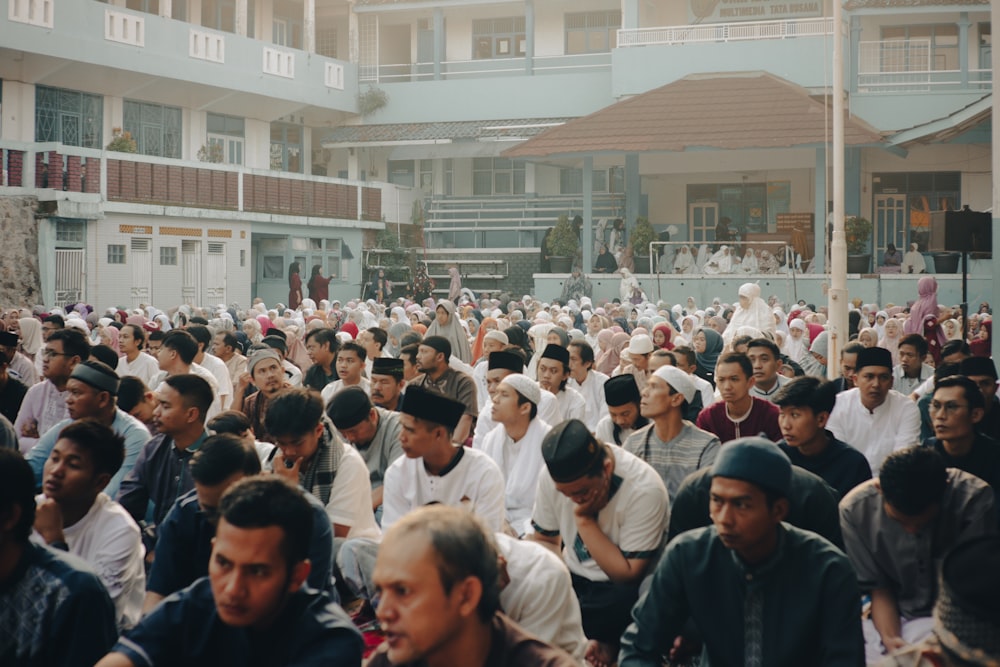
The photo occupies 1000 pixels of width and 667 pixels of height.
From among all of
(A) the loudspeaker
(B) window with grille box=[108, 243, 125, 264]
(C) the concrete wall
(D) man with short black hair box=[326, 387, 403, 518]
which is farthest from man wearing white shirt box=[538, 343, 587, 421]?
(B) window with grille box=[108, 243, 125, 264]

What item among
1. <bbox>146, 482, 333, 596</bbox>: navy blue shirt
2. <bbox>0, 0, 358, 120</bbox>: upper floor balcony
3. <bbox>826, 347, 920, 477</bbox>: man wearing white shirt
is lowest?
<bbox>146, 482, 333, 596</bbox>: navy blue shirt

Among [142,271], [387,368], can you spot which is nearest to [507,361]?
[387,368]

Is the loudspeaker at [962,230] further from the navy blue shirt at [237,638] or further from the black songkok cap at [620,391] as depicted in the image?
the navy blue shirt at [237,638]

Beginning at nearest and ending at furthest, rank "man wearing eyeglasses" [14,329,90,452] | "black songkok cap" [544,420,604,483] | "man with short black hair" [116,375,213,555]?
1. "black songkok cap" [544,420,604,483]
2. "man with short black hair" [116,375,213,555]
3. "man wearing eyeglasses" [14,329,90,452]

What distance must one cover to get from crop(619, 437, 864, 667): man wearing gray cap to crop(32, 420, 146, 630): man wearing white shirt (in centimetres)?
206

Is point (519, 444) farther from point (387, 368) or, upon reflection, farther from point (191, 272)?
point (191, 272)

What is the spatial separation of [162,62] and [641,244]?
1295 centimetres

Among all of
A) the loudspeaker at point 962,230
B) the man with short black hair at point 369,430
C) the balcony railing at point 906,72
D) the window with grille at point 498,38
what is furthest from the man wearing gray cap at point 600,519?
the window with grille at point 498,38

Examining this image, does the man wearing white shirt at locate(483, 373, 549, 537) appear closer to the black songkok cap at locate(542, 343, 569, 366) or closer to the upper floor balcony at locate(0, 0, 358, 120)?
the black songkok cap at locate(542, 343, 569, 366)

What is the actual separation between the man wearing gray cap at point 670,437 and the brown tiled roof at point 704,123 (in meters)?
23.2

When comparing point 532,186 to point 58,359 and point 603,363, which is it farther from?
point 58,359

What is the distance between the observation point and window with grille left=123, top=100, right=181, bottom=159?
1208 inches

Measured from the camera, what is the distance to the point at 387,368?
8.85 metres

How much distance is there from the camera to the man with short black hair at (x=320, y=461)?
5.86 m
